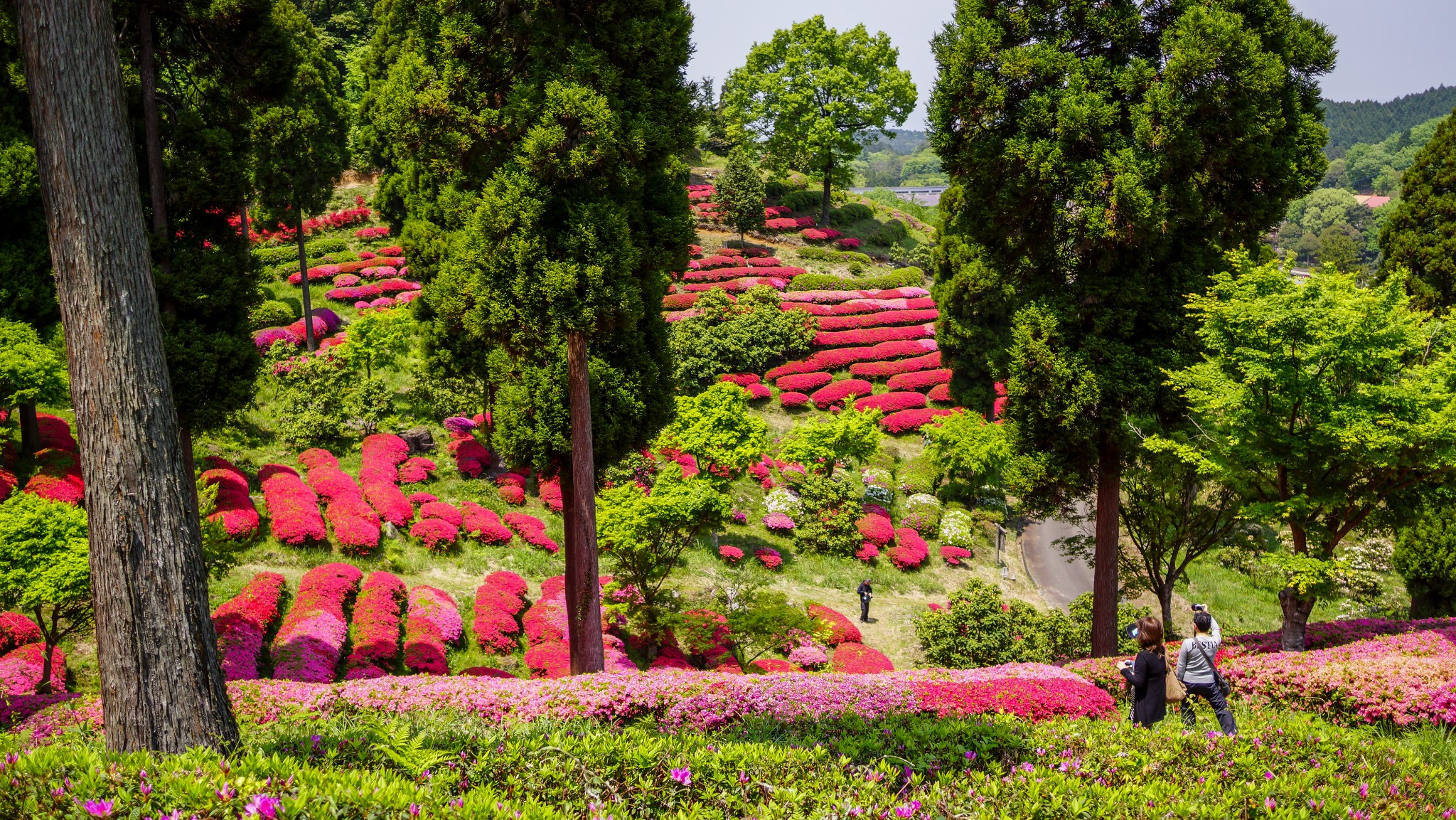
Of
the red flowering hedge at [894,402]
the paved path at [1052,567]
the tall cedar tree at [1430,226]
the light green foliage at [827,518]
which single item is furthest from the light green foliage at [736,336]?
the tall cedar tree at [1430,226]

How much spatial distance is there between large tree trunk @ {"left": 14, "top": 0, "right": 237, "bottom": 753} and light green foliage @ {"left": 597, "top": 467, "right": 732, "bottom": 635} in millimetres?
9614

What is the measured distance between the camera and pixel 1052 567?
936 inches

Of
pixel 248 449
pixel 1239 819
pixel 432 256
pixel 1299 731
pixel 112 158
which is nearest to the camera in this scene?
pixel 1239 819

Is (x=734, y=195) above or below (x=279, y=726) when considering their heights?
above

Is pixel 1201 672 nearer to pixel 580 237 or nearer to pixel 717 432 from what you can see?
pixel 580 237

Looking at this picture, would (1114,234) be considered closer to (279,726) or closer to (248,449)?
(279,726)

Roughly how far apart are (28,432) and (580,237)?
12.5 meters

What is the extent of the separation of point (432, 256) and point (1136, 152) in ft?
59.6

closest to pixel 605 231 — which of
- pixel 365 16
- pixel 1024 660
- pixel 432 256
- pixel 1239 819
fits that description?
pixel 1239 819

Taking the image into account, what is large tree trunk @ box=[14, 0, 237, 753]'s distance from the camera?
203 inches

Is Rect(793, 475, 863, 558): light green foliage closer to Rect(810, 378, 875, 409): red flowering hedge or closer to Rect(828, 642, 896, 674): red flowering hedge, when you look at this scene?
Rect(828, 642, 896, 674): red flowering hedge

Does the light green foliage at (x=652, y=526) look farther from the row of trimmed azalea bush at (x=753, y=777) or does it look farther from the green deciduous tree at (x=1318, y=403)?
the green deciduous tree at (x=1318, y=403)

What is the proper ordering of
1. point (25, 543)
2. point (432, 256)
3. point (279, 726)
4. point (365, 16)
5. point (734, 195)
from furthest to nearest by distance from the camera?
point (365, 16) → point (734, 195) → point (432, 256) → point (25, 543) → point (279, 726)

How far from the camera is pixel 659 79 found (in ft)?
36.8
